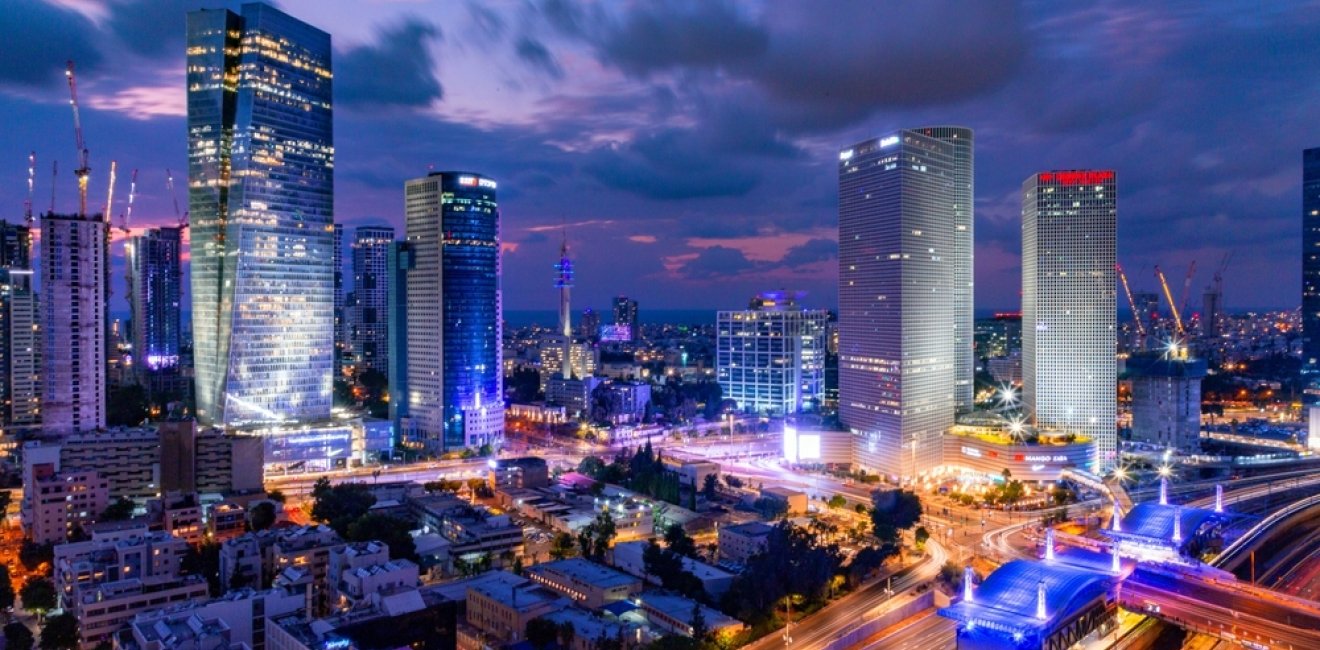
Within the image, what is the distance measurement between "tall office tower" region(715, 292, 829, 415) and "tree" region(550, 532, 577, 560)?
3440cm

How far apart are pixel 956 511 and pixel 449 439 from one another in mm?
26679

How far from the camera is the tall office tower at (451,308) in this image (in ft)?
155

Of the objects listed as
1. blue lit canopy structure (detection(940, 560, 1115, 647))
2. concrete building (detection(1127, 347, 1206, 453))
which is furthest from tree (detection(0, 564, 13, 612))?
concrete building (detection(1127, 347, 1206, 453))

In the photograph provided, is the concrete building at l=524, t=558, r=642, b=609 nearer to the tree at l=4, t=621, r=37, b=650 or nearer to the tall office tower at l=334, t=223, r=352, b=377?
the tree at l=4, t=621, r=37, b=650

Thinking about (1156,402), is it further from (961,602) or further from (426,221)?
(426,221)

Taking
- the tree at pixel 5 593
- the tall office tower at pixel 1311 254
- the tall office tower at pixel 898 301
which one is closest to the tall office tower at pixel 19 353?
the tree at pixel 5 593

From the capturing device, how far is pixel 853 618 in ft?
78.4

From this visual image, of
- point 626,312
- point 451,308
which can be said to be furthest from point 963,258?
point 626,312

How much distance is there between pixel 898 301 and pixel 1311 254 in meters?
38.3

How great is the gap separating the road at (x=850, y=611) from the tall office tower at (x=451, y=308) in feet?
90.8

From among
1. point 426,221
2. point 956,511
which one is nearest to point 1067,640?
point 956,511

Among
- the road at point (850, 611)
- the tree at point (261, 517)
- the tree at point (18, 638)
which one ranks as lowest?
the road at point (850, 611)

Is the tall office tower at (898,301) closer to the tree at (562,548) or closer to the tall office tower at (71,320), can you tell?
the tree at (562,548)

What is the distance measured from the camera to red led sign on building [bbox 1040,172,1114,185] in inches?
1750
